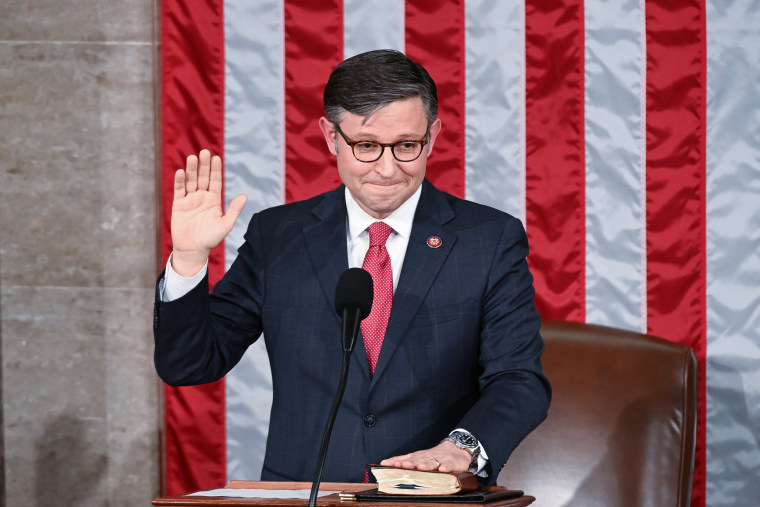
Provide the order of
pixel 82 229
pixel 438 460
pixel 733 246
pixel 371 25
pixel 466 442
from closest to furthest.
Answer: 1. pixel 438 460
2. pixel 466 442
3. pixel 733 246
4. pixel 371 25
5. pixel 82 229

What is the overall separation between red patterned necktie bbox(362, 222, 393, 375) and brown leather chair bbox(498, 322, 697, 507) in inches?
31.6

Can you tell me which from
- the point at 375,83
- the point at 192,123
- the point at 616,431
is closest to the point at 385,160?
the point at 375,83

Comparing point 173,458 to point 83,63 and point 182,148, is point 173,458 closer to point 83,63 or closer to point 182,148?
point 182,148

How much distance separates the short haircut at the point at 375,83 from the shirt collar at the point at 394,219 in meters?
0.20

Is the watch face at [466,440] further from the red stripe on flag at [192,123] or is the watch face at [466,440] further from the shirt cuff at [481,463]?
the red stripe on flag at [192,123]

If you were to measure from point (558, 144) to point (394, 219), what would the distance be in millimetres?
1241

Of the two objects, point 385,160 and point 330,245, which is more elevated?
point 385,160

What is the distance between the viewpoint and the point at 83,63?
120 inches

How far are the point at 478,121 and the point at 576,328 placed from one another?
31.5 inches

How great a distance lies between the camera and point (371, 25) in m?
2.93

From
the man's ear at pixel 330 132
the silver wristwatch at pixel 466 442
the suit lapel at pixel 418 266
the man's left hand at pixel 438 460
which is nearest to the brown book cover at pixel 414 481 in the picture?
the man's left hand at pixel 438 460

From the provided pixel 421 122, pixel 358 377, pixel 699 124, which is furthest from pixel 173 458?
pixel 699 124

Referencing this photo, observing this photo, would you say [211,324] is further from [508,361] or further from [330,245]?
[508,361]

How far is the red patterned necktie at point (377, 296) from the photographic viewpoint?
1.70 m
